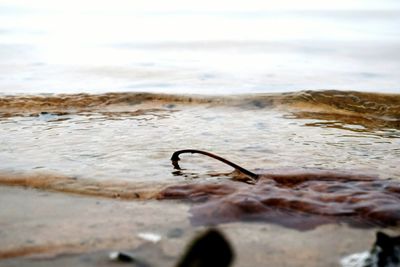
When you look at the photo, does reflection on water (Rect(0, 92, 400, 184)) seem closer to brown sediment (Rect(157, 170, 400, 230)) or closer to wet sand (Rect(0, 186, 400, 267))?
brown sediment (Rect(157, 170, 400, 230))

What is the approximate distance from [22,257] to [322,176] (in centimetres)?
Answer: 93

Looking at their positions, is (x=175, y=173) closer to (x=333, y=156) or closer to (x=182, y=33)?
(x=333, y=156)

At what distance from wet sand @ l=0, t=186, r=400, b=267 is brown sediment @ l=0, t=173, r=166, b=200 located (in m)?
0.09

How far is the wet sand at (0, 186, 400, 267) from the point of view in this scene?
3.87ft

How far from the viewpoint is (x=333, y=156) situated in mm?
2070

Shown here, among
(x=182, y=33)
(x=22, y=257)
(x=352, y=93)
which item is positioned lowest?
(x=22, y=257)

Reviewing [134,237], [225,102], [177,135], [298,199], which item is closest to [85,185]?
[134,237]

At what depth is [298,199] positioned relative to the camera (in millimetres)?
1482

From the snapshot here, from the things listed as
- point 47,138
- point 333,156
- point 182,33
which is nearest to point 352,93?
point 333,156

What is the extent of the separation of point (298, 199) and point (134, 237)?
46 centimetres

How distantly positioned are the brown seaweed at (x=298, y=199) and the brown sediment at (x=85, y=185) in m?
A: 0.08

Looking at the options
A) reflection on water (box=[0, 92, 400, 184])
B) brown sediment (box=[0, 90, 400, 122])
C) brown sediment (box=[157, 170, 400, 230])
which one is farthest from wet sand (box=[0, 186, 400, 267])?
brown sediment (box=[0, 90, 400, 122])

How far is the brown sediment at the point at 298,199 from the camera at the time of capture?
1383 mm

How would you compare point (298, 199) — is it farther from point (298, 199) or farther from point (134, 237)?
point (134, 237)
